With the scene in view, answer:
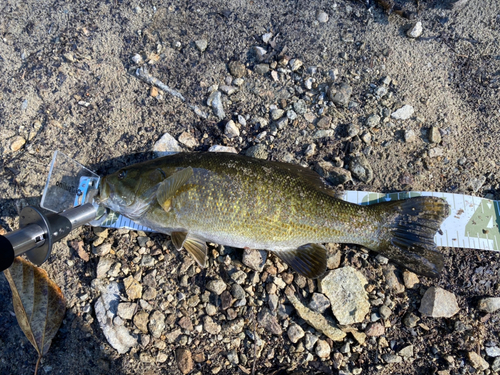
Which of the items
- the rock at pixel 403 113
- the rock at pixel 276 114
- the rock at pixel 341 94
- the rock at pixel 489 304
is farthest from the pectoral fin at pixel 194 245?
the rock at pixel 489 304

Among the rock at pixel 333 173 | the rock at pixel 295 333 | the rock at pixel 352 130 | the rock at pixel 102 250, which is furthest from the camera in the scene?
the rock at pixel 352 130

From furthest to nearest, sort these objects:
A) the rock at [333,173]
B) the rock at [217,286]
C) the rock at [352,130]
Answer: the rock at [352,130] → the rock at [333,173] → the rock at [217,286]

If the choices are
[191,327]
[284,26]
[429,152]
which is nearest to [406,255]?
[429,152]

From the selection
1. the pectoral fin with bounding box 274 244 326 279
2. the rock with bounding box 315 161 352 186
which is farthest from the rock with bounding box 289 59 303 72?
the pectoral fin with bounding box 274 244 326 279

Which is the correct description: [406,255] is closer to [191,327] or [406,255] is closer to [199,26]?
[191,327]

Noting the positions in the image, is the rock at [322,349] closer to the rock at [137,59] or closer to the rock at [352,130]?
the rock at [352,130]

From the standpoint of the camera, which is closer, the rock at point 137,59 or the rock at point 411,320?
the rock at point 411,320

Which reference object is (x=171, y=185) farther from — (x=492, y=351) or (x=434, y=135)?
(x=492, y=351)
